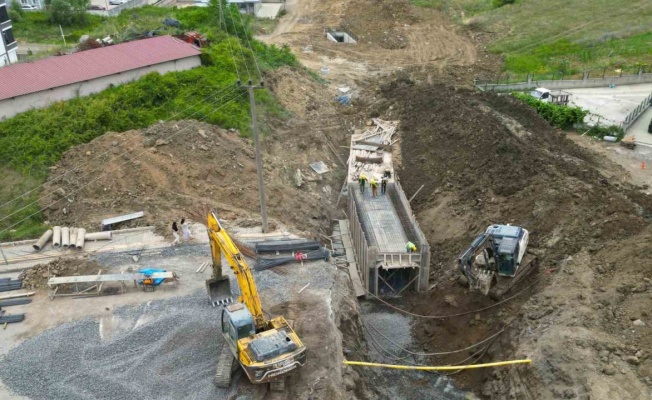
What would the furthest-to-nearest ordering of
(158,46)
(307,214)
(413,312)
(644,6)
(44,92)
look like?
(644,6)
(158,46)
(44,92)
(307,214)
(413,312)

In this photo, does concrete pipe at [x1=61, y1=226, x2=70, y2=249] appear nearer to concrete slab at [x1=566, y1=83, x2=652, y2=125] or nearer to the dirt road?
the dirt road

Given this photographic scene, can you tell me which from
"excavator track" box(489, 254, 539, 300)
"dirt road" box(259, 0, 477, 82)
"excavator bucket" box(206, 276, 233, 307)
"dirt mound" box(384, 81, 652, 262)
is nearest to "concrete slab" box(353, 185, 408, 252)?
"dirt mound" box(384, 81, 652, 262)

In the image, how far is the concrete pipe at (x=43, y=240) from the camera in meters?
22.8

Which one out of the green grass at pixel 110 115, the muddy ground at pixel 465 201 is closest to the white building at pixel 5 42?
the green grass at pixel 110 115

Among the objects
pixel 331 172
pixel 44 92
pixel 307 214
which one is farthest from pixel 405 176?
pixel 44 92

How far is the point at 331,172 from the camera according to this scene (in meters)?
32.7

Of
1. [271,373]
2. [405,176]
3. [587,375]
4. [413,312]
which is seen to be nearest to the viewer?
[271,373]

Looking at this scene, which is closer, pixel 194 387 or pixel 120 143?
pixel 194 387

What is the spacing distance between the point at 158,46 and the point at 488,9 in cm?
4015

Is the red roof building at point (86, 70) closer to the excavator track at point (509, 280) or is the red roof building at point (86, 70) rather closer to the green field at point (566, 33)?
the excavator track at point (509, 280)

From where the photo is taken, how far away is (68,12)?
48656 mm

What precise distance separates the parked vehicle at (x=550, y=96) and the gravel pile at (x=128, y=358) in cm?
2859

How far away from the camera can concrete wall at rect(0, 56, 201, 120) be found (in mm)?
28514

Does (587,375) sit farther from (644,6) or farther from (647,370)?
(644,6)
